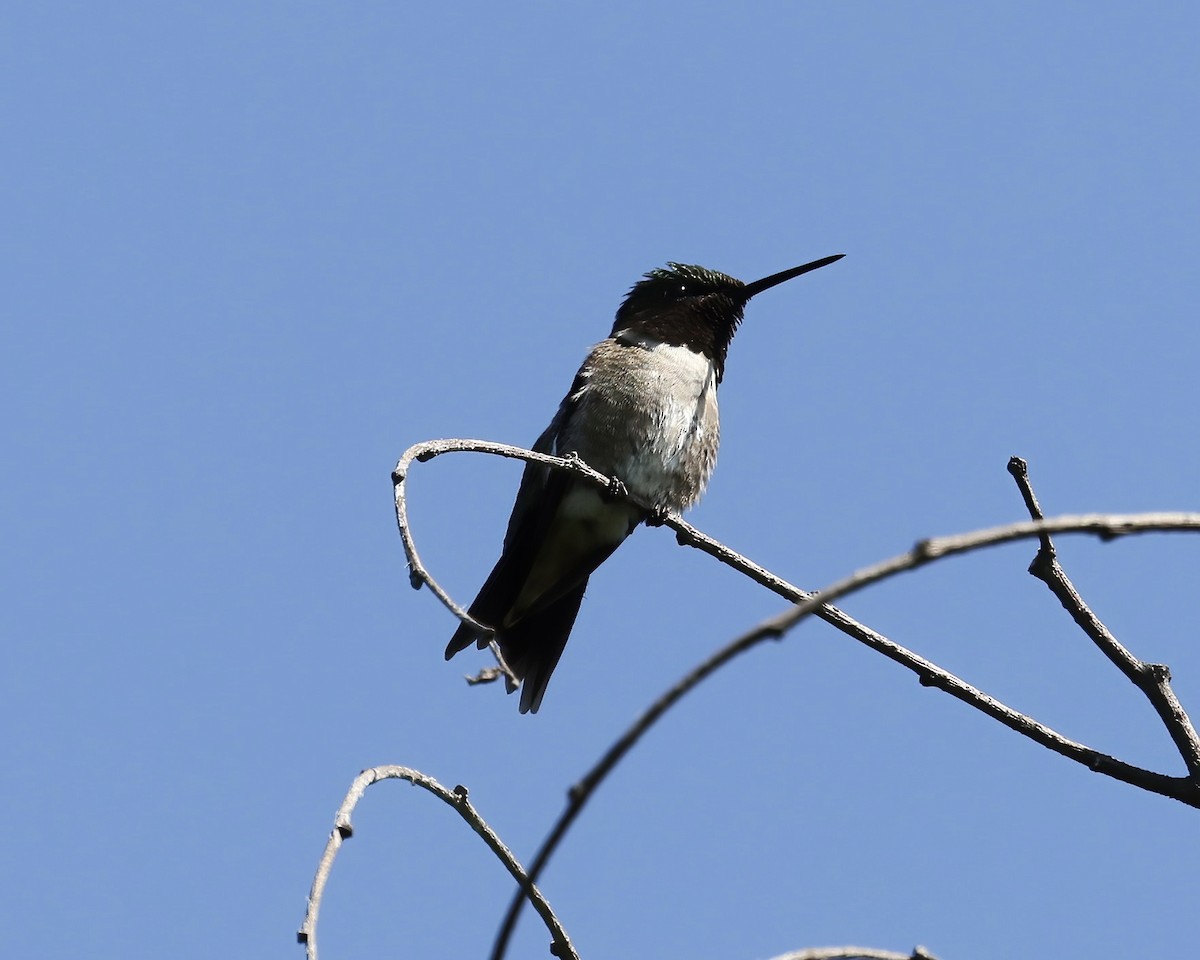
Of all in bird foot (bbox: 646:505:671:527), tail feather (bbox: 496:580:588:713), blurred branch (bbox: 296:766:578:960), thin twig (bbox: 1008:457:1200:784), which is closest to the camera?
blurred branch (bbox: 296:766:578:960)

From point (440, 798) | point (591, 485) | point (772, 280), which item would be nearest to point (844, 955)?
point (440, 798)

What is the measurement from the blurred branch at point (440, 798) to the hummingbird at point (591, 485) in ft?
12.1

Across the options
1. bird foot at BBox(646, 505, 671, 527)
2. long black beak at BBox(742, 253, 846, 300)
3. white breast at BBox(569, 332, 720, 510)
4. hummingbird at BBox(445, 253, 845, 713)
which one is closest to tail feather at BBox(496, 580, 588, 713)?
hummingbird at BBox(445, 253, 845, 713)

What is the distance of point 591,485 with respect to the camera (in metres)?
6.19

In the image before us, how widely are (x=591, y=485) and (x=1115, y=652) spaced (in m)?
3.49

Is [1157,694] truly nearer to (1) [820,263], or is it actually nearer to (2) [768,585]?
(2) [768,585]

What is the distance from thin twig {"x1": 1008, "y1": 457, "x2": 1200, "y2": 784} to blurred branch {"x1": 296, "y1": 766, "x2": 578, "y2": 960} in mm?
1302

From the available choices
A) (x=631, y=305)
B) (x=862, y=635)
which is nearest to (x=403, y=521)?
(x=862, y=635)

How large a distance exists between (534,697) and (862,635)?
3.48 meters

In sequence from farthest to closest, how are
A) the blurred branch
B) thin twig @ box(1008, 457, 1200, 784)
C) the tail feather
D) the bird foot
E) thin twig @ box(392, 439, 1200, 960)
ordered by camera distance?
the tail feather
the bird foot
thin twig @ box(1008, 457, 1200, 784)
the blurred branch
thin twig @ box(392, 439, 1200, 960)

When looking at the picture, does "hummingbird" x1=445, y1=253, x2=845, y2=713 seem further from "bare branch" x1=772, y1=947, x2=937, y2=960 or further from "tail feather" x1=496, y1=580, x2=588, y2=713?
"bare branch" x1=772, y1=947, x2=937, y2=960

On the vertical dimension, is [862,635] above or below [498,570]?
below

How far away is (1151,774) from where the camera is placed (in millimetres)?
2721

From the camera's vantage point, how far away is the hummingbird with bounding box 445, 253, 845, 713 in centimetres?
635
